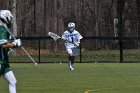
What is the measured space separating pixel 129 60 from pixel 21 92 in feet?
63.7

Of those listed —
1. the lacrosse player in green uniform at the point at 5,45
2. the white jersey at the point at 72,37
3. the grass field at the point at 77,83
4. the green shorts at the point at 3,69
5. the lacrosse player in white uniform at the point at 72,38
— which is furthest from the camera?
the white jersey at the point at 72,37

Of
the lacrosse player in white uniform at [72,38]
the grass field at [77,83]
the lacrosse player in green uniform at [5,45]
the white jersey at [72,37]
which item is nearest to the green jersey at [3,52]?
the lacrosse player in green uniform at [5,45]

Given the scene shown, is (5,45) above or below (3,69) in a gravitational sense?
above

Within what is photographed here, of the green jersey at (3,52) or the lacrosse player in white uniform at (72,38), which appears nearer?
the green jersey at (3,52)

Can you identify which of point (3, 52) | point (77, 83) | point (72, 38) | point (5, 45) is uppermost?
point (5, 45)

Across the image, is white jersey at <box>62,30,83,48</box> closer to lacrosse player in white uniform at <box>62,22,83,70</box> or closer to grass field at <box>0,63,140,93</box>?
lacrosse player in white uniform at <box>62,22,83,70</box>

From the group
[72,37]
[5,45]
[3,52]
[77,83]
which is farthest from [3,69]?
[72,37]

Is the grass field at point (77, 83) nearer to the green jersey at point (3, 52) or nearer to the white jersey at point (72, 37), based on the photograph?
the green jersey at point (3, 52)

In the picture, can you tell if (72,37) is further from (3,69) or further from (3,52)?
(3,69)

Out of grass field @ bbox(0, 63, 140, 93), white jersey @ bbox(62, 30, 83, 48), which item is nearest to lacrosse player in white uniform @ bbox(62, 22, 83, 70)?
white jersey @ bbox(62, 30, 83, 48)

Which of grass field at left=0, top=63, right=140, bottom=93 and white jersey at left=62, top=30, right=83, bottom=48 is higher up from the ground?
white jersey at left=62, top=30, right=83, bottom=48

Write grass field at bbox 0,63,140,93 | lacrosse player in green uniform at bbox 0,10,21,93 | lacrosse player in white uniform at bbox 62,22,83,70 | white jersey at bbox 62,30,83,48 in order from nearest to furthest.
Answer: lacrosse player in green uniform at bbox 0,10,21,93
grass field at bbox 0,63,140,93
lacrosse player in white uniform at bbox 62,22,83,70
white jersey at bbox 62,30,83,48

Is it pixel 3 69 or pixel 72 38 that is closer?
pixel 3 69

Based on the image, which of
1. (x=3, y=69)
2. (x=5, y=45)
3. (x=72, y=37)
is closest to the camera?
(x=5, y=45)
